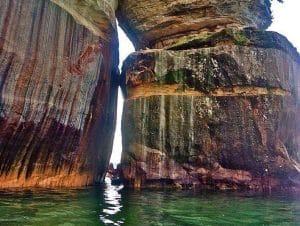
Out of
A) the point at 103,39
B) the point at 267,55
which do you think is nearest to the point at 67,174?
the point at 103,39

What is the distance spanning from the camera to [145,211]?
7.94m

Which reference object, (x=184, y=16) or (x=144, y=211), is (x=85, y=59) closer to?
(x=184, y=16)

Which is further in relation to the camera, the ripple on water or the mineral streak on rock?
the mineral streak on rock

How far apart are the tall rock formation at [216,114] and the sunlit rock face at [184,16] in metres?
1.61

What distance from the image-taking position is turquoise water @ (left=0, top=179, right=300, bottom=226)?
658 centimetres

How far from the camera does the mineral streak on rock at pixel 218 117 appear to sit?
538 inches

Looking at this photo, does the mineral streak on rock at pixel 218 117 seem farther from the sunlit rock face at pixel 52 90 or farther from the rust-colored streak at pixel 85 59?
the rust-colored streak at pixel 85 59

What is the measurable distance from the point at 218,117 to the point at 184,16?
5.96m

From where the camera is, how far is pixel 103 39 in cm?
1419

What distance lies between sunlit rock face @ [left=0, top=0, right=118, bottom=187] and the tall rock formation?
173 cm

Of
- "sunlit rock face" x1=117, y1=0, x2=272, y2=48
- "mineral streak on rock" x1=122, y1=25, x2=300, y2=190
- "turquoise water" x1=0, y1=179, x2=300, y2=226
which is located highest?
"sunlit rock face" x1=117, y1=0, x2=272, y2=48

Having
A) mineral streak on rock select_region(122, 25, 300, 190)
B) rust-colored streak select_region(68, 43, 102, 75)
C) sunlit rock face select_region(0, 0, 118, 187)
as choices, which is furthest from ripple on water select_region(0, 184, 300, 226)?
rust-colored streak select_region(68, 43, 102, 75)

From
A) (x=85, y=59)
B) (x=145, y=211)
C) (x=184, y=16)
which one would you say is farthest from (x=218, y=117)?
(x=145, y=211)

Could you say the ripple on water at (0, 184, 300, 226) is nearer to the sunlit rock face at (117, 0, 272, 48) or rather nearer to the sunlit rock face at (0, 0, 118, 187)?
the sunlit rock face at (0, 0, 118, 187)
